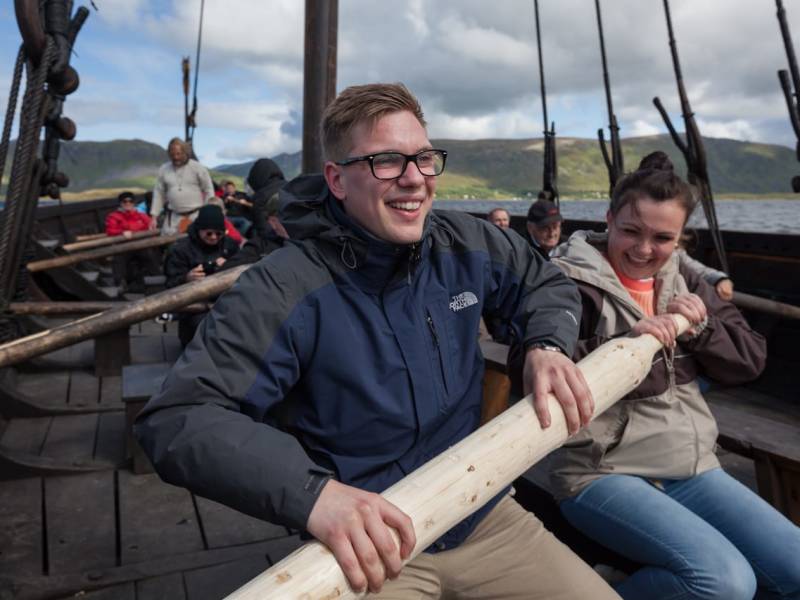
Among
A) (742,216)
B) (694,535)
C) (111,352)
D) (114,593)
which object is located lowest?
(114,593)

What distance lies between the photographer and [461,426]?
172cm

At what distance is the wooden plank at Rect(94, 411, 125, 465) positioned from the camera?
3578 mm

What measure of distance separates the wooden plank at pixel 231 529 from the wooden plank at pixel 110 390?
1.83 meters

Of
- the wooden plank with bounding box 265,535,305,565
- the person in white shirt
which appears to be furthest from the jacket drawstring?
the person in white shirt

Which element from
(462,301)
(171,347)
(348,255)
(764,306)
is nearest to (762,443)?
(462,301)

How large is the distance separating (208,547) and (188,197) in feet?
20.9

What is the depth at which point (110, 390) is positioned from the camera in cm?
476

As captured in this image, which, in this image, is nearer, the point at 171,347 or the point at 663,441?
the point at 663,441

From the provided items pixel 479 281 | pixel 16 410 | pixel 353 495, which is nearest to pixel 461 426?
pixel 479 281

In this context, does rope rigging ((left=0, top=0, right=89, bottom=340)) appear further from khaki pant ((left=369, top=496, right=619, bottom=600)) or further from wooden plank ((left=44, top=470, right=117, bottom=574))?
khaki pant ((left=369, top=496, right=619, bottom=600))

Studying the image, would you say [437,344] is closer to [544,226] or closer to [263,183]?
[544,226]

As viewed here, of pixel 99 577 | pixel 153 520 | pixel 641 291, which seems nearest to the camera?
pixel 641 291

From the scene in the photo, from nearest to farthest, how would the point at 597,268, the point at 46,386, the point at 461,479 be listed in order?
the point at 461,479, the point at 597,268, the point at 46,386

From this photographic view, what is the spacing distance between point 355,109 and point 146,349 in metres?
4.79
